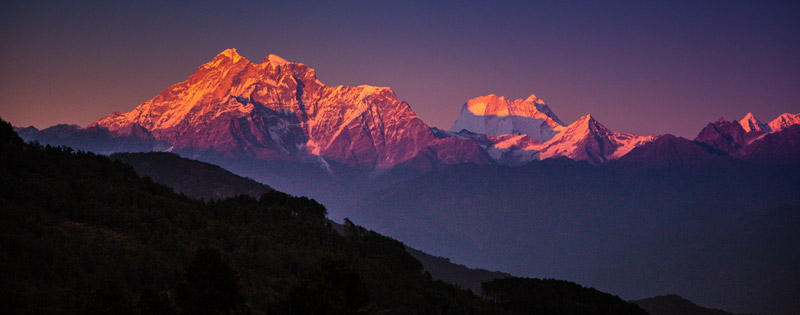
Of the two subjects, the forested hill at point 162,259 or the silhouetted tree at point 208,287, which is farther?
the forested hill at point 162,259

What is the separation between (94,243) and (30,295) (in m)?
36.5

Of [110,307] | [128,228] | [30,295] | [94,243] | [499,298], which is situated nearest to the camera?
[110,307]

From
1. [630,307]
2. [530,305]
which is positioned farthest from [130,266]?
[630,307]

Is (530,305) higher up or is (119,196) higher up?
(119,196)

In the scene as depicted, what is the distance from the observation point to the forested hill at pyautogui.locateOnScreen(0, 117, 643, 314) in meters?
76.5

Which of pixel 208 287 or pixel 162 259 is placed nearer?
pixel 208 287

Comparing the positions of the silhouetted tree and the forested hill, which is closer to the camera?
the silhouetted tree

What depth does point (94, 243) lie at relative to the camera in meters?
132

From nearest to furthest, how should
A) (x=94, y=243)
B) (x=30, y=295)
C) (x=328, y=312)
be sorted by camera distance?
(x=328, y=312) → (x=30, y=295) → (x=94, y=243)

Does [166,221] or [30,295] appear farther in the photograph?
[166,221]

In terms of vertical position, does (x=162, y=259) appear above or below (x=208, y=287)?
above

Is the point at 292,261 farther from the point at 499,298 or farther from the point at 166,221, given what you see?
the point at 499,298

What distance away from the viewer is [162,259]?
13350cm

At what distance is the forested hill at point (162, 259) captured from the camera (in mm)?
76500
